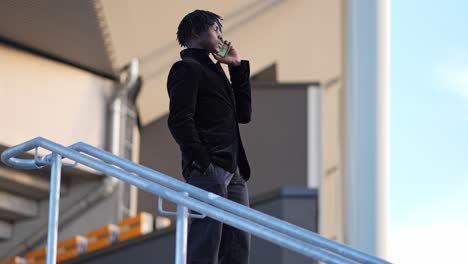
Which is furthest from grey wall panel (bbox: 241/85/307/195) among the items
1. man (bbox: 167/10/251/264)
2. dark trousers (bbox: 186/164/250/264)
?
dark trousers (bbox: 186/164/250/264)

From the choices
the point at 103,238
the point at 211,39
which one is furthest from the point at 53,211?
the point at 103,238

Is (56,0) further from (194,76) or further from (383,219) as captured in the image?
(194,76)

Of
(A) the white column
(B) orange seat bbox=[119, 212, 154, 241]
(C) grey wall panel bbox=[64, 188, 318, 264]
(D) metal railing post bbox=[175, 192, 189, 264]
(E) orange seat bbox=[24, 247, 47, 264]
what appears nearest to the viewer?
(D) metal railing post bbox=[175, 192, 189, 264]

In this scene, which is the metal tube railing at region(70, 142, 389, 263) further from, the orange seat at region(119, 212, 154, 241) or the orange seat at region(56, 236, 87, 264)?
the orange seat at region(56, 236, 87, 264)

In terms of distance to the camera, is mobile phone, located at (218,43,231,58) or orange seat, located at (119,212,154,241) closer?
mobile phone, located at (218,43,231,58)

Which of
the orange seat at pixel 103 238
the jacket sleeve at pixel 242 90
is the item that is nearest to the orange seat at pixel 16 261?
the orange seat at pixel 103 238

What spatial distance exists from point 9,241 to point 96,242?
2.18m

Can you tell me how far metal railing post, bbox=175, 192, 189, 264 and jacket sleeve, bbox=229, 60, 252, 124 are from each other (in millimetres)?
810

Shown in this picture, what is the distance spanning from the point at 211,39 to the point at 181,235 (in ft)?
3.19

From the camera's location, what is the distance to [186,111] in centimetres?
434

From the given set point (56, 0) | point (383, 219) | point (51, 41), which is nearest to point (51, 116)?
point (51, 41)

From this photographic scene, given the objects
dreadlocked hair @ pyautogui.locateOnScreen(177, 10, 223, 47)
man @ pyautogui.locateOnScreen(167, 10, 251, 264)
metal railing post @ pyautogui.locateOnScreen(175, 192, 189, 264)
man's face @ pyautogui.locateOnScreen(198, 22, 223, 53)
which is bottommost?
Answer: metal railing post @ pyautogui.locateOnScreen(175, 192, 189, 264)

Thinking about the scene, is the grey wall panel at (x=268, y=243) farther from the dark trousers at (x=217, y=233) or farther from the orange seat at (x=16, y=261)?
the dark trousers at (x=217, y=233)

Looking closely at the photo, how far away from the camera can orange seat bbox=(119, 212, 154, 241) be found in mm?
10438
